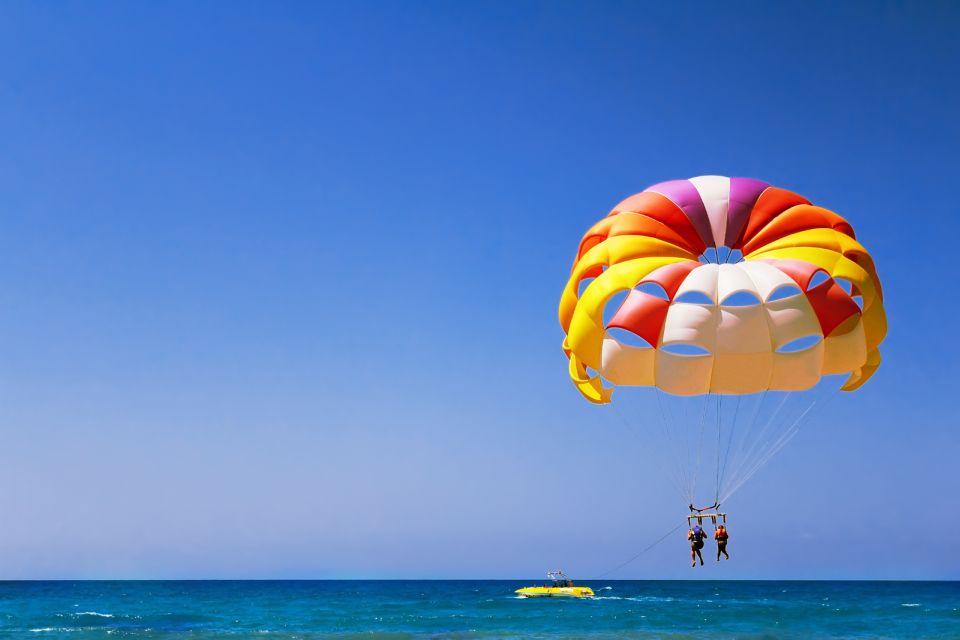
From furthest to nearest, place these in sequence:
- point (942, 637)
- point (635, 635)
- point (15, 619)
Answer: point (15, 619) < point (942, 637) < point (635, 635)

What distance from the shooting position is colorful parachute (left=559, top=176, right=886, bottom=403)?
1145 cm

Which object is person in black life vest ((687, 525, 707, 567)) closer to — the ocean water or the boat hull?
the ocean water

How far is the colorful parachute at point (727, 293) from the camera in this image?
1145 cm

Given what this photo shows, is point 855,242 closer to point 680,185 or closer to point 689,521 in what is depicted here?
point 680,185

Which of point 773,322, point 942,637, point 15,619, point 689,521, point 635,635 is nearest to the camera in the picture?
point 773,322

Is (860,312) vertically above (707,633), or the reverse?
(860,312)

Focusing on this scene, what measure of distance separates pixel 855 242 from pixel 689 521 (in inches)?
173

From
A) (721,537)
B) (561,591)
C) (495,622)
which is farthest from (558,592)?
(721,537)

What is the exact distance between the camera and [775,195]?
12.7 metres

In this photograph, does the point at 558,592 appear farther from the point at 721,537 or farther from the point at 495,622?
the point at 721,537

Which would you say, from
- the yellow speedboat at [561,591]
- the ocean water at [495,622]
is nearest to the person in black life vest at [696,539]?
the ocean water at [495,622]

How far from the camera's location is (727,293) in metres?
11.2

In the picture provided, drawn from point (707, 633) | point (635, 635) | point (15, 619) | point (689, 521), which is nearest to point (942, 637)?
point (707, 633)

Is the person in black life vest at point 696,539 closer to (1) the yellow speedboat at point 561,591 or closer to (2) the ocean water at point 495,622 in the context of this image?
(2) the ocean water at point 495,622
